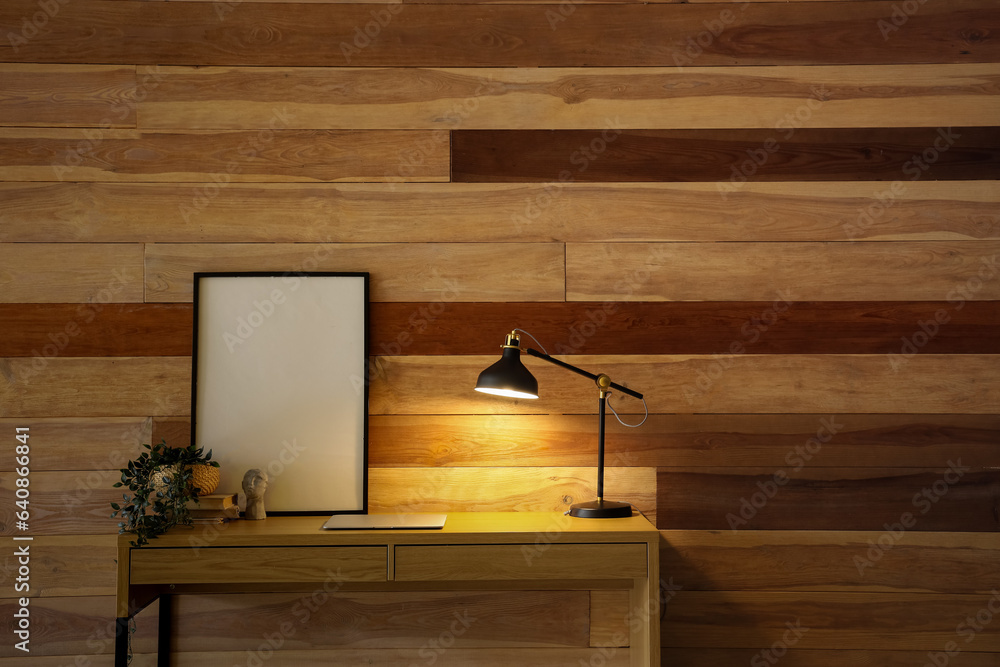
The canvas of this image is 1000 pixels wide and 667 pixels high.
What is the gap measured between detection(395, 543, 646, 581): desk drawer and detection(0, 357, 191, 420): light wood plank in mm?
881

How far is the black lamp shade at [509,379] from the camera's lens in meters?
1.86

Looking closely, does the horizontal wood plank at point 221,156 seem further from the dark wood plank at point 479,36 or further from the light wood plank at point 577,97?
the dark wood plank at point 479,36

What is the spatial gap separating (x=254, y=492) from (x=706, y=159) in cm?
164

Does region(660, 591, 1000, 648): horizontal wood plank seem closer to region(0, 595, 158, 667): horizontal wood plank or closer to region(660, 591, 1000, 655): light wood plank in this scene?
region(660, 591, 1000, 655): light wood plank

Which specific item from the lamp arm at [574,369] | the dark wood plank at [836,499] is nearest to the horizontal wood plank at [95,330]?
the lamp arm at [574,369]

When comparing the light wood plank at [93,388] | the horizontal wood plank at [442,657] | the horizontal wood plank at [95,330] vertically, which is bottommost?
the horizontal wood plank at [442,657]

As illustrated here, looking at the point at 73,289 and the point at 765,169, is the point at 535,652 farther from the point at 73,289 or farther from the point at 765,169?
the point at 73,289

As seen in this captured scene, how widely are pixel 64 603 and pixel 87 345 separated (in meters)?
0.76

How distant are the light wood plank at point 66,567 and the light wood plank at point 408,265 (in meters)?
0.79

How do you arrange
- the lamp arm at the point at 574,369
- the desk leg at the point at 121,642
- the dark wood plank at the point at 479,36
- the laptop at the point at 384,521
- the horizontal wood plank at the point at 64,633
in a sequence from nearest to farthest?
1. the desk leg at the point at 121,642
2. the laptop at the point at 384,521
3. the lamp arm at the point at 574,369
4. the horizontal wood plank at the point at 64,633
5. the dark wood plank at the point at 479,36

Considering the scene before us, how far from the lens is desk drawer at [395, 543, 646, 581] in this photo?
5.80 feet

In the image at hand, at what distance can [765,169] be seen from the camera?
2174mm

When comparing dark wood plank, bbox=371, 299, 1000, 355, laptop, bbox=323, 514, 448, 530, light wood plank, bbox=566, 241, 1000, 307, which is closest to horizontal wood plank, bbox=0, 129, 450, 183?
dark wood plank, bbox=371, 299, 1000, 355

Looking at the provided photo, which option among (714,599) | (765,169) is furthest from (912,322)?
(714,599)
